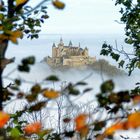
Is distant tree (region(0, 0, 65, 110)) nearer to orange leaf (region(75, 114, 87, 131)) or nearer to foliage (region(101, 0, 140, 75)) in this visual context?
orange leaf (region(75, 114, 87, 131))

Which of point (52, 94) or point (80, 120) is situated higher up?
point (52, 94)

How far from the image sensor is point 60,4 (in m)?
2.79

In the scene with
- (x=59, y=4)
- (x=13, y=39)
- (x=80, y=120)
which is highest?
(x=59, y=4)

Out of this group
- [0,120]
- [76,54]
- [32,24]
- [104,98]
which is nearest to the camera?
[0,120]

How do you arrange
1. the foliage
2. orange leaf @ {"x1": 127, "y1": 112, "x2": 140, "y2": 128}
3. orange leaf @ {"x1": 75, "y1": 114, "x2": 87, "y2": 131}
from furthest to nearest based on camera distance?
the foliage, orange leaf @ {"x1": 75, "y1": 114, "x2": 87, "y2": 131}, orange leaf @ {"x1": 127, "y1": 112, "x2": 140, "y2": 128}

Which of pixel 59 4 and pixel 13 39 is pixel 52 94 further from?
pixel 59 4

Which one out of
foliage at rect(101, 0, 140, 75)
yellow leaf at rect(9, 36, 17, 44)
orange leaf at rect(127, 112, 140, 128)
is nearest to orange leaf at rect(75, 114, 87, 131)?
orange leaf at rect(127, 112, 140, 128)

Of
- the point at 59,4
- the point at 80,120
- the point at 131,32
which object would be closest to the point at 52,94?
the point at 80,120

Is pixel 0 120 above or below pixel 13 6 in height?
below

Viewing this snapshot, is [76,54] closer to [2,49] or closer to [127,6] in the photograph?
[127,6]

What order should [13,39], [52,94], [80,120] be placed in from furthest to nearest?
[13,39]
[52,94]
[80,120]

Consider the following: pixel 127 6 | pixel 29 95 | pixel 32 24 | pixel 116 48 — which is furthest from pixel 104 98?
pixel 116 48

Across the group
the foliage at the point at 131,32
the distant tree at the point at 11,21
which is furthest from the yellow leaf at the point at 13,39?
the foliage at the point at 131,32

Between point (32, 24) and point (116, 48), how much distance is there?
31.7ft
